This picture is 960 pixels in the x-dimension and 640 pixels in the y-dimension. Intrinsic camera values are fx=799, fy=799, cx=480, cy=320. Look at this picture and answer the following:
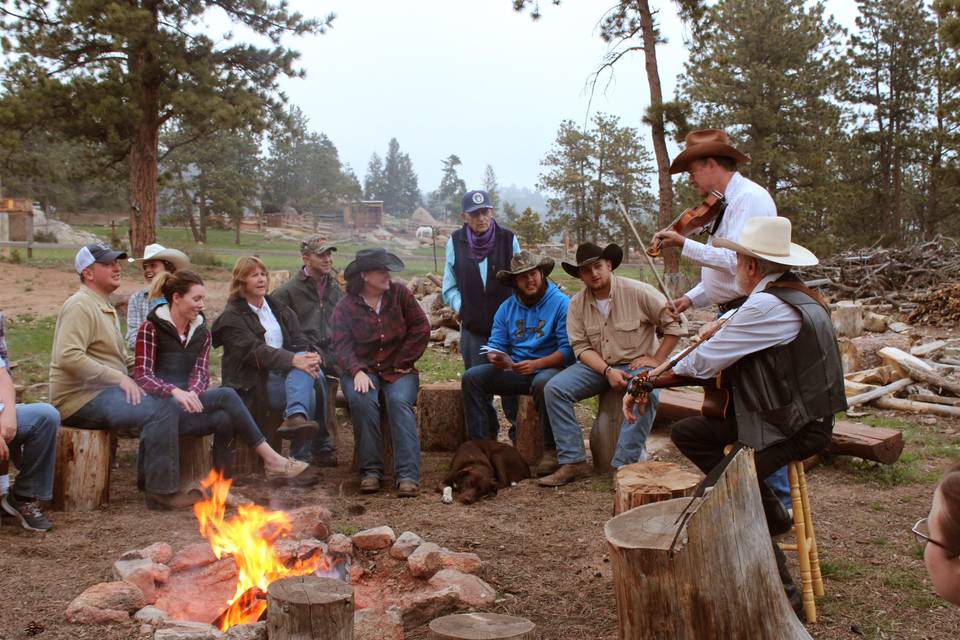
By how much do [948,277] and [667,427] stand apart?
37.4 feet

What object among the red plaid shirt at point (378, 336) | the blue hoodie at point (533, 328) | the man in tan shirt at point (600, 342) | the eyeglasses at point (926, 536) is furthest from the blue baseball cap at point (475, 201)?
the eyeglasses at point (926, 536)

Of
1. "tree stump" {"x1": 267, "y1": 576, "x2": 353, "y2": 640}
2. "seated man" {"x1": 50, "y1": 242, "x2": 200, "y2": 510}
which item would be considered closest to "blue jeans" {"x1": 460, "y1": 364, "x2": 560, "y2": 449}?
"seated man" {"x1": 50, "y1": 242, "x2": 200, "y2": 510}

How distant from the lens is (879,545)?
4.32 meters

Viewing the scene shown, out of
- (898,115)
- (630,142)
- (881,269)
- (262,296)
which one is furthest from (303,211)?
(262,296)

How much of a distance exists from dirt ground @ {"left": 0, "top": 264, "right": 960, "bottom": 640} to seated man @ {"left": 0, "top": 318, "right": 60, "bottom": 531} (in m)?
0.12

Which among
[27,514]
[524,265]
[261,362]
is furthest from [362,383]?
[27,514]

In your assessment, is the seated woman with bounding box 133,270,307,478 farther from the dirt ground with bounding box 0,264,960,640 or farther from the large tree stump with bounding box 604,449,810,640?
the large tree stump with bounding box 604,449,810,640

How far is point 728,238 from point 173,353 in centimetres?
351

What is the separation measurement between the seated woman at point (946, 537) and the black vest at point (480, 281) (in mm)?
4583

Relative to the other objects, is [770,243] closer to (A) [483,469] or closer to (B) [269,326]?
(A) [483,469]

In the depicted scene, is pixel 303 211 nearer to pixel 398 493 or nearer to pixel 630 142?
pixel 630 142

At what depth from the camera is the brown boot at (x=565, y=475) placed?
215 inches

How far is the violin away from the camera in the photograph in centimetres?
444

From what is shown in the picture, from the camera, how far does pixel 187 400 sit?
16.3ft
